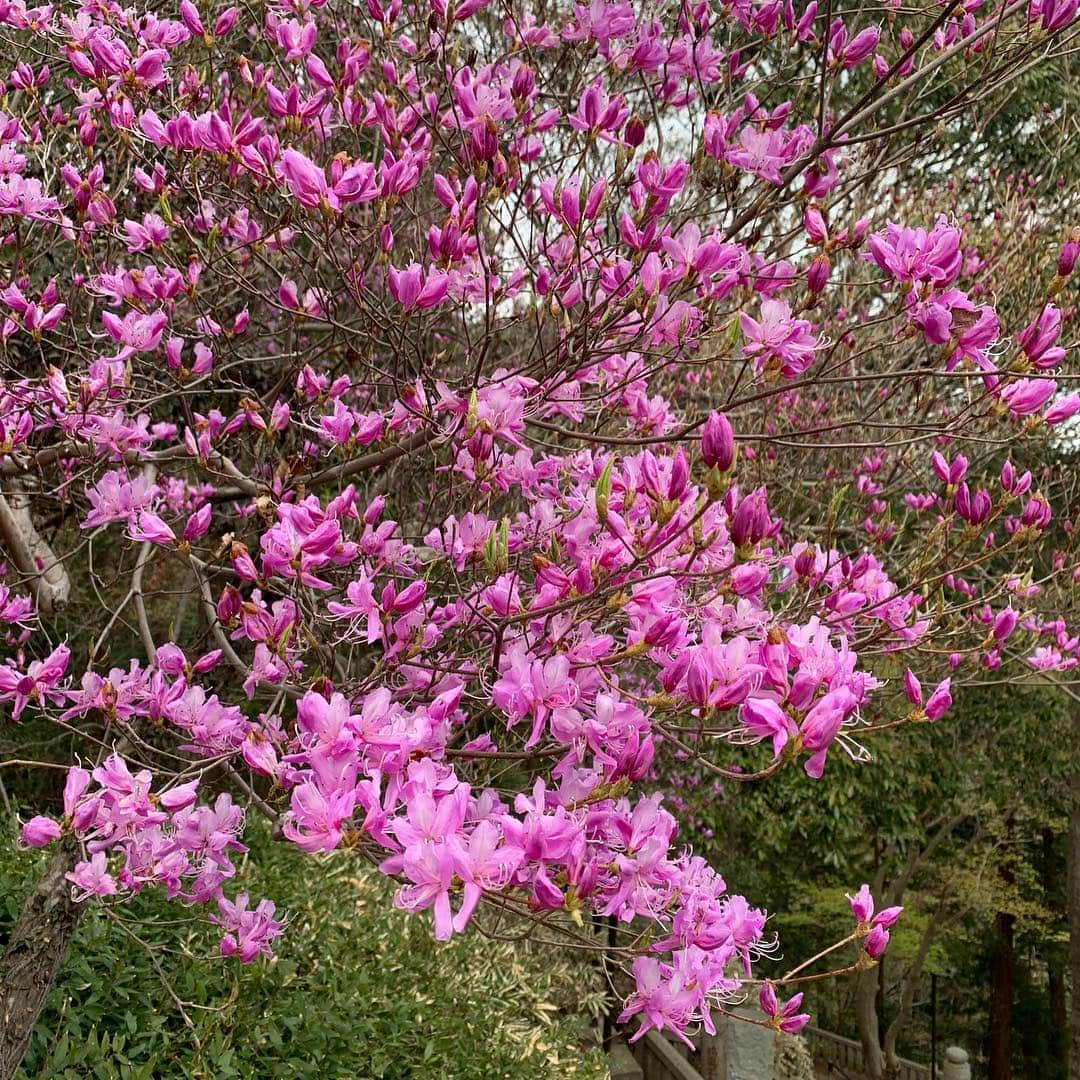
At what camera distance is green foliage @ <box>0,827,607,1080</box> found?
2590 mm

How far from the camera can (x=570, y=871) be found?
117 cm

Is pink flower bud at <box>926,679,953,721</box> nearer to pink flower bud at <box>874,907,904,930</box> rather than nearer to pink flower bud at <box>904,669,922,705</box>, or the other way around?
pink flower bud at <box>904,669,922,705</box>

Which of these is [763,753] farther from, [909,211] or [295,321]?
[295,321]

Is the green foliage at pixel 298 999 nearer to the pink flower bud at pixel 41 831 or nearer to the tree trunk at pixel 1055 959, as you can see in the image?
the pink flower bud at pixel 41 831

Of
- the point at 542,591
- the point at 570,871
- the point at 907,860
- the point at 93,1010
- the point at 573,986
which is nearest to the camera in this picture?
the point at 570,871

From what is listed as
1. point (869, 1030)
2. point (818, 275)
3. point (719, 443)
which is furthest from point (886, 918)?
point (869, 1030)

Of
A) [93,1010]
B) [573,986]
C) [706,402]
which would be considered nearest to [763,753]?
[573,986]

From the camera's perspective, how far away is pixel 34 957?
1.97m

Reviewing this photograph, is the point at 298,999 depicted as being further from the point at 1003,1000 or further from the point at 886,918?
the point at 1003,1000

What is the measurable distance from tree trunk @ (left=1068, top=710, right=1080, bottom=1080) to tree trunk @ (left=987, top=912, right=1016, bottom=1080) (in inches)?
222

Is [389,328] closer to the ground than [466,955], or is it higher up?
higher up

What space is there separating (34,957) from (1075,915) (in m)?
6.54

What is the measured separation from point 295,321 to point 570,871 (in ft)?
5.13

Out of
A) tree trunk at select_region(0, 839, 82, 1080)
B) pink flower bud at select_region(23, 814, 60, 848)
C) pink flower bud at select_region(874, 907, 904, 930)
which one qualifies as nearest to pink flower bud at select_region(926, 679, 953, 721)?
pink flower bud at select_region(874, 907, 904, 930)
